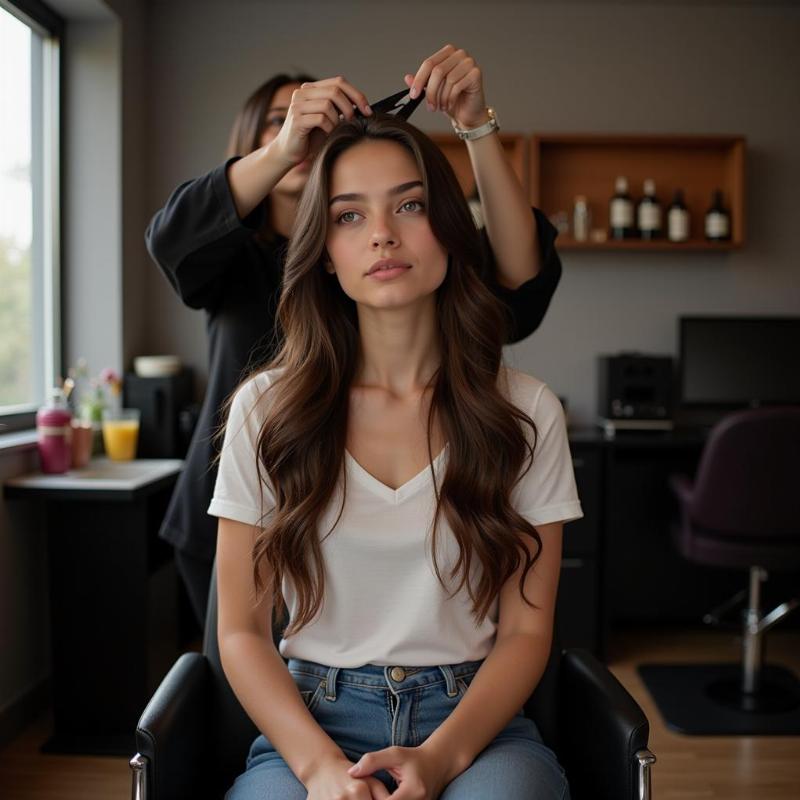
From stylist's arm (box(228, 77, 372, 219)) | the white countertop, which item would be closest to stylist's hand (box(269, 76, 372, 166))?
stylist's arm (box(228, 77, 372, 219))

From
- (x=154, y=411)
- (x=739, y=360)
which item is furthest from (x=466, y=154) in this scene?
(x=154, y=411)

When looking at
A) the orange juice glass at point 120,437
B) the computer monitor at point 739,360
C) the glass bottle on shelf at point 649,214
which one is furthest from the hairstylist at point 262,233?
the computer monitor at point 739,360

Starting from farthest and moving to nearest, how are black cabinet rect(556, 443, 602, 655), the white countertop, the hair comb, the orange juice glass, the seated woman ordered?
black cabinet rect(556, 443, 602, 655)
the orange juice glass
the white countertop
the hair comb
the seated woman

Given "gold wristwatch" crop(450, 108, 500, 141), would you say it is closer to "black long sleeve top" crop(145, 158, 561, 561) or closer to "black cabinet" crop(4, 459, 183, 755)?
"black long sleeve top" crop(145, 158, 561, 561)

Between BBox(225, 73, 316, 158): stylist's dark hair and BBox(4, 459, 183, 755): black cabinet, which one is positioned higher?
BBox(225, 73, 316, 158): stylist's dark hair

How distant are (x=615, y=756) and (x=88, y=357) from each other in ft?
9.21

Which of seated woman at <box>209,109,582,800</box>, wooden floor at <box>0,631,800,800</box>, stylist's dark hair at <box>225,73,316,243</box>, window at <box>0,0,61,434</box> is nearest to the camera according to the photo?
seated woman at <box>209,109,582,800</box>

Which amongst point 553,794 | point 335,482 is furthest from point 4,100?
point 553,794

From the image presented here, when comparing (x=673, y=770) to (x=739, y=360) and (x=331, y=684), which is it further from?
(x=739, y=360)

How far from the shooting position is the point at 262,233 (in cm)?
177

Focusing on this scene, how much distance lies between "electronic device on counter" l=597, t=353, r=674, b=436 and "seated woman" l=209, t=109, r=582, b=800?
7.77 ft

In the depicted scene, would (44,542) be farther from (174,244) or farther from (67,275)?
(174,244)

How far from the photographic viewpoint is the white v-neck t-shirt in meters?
1.29

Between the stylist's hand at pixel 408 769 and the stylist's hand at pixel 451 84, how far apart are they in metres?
0.91
